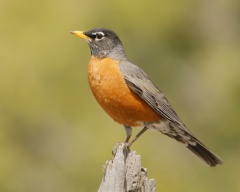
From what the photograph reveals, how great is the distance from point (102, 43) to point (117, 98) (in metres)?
0.81

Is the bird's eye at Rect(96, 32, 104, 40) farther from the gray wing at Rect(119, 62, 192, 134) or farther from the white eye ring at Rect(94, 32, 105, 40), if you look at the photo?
the gray wing at Rect(119, 62, 192, 134)

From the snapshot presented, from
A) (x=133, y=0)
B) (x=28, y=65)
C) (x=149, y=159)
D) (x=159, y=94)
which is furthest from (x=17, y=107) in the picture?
(x=159, y=94)

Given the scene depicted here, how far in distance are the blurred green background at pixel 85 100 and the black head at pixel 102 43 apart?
2.45 metres

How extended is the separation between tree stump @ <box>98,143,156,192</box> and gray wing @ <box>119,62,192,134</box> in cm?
120

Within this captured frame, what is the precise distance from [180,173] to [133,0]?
304 centimetres

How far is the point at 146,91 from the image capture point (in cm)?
739

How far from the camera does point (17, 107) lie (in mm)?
10656

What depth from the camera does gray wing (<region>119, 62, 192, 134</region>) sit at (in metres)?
7.26

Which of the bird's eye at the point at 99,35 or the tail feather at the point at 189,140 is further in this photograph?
the bird's eye at the point at 99,35

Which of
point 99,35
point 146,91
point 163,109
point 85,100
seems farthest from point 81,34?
point 85,100

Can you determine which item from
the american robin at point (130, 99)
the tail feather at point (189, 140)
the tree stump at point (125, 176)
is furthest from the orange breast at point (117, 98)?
the tree stump at point (125, 176)

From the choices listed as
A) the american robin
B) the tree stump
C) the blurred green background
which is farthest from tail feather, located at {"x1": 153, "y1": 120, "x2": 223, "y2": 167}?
the blurred green background

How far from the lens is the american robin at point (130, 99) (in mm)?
7094

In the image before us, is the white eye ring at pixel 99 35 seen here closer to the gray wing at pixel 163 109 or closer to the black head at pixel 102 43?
the black head at pixel 102 43
